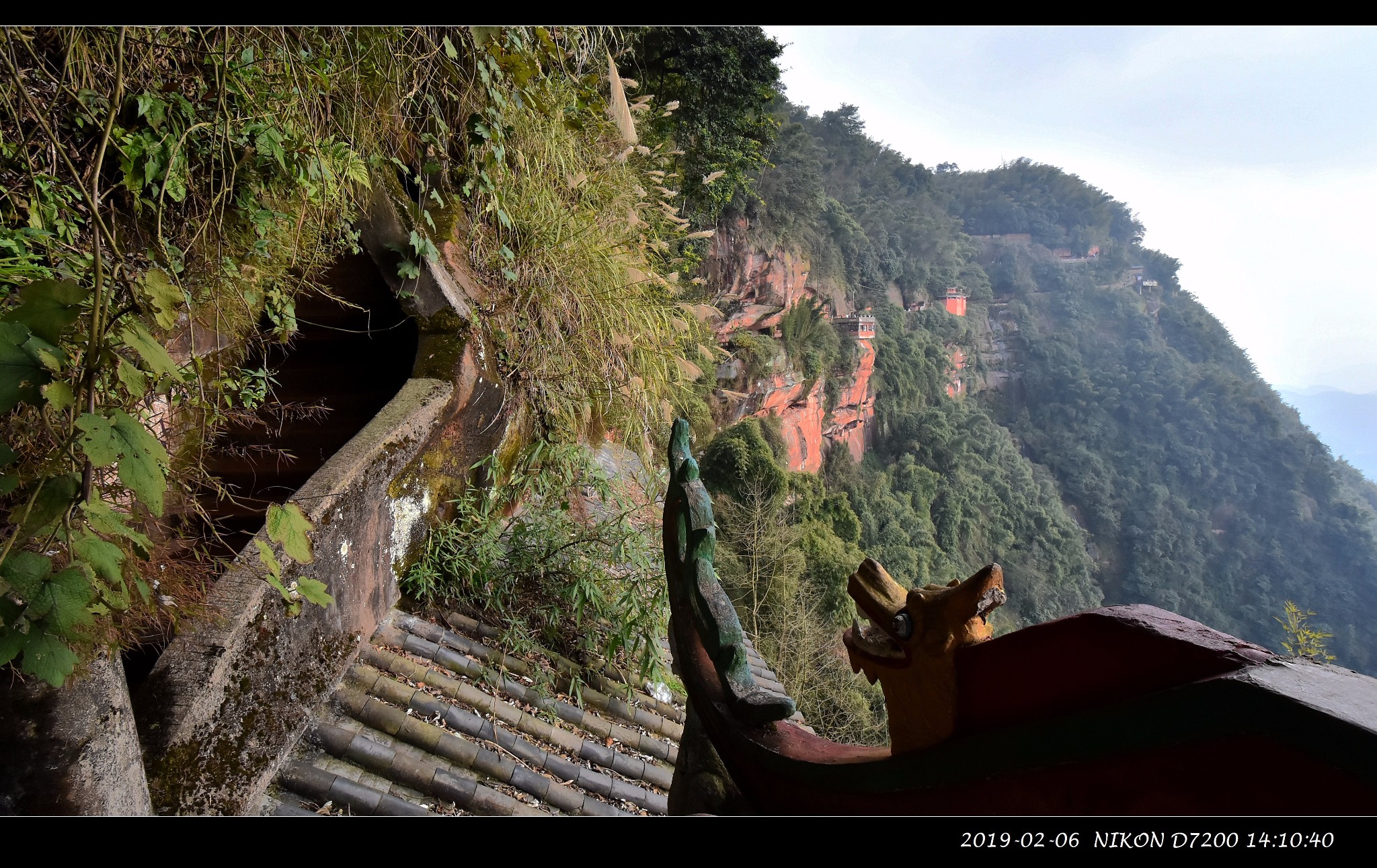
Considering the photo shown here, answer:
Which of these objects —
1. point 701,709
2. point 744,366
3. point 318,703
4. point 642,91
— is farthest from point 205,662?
point 744,366

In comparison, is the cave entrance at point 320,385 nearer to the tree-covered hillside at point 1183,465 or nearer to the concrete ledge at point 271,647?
the concrete ledge at point 271,647

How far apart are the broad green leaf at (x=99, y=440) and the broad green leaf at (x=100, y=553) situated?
16cm

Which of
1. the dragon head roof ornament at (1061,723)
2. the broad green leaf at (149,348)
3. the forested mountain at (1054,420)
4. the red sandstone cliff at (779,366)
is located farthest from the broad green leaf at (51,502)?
the red sandstone cliff at (779,366)

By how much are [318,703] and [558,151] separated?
284 centimetres

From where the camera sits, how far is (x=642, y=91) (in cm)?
743

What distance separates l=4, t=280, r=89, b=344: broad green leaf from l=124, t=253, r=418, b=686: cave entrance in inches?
64.3

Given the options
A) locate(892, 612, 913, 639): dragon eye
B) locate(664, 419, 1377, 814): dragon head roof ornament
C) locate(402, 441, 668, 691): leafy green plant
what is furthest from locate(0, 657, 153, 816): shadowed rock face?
locate(892, 612, 913, 639): dragon eye

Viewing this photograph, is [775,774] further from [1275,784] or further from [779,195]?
[779,195]

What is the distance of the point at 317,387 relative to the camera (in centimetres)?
302

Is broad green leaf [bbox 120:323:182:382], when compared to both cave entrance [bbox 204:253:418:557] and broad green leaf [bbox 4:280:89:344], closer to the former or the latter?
broad green leaf [bbox 4:280:89:344]

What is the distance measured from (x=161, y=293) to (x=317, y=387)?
1966 mm

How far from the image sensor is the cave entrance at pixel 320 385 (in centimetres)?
262

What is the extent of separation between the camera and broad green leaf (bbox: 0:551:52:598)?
90 centimetres

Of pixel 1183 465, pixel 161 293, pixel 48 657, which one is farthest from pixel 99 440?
pixel 1183 465
